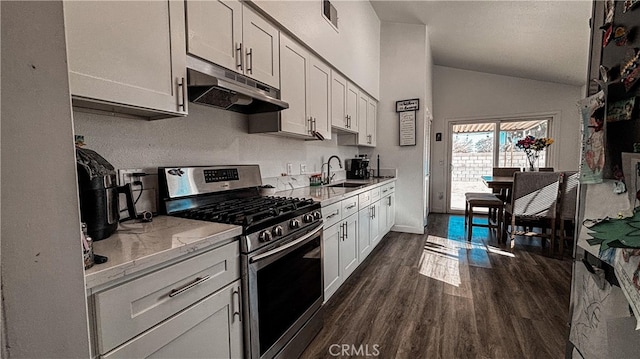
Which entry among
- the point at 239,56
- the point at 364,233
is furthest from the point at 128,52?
the point at 364,233

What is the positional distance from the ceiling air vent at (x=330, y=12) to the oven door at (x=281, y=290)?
2037mm

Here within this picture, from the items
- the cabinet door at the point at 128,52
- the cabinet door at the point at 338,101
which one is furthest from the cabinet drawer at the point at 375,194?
the cabinet door at the point at 128,52

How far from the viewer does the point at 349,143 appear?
3.64 meters

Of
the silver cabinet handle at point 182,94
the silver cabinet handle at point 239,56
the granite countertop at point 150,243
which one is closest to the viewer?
the granite countertop at point 150,243

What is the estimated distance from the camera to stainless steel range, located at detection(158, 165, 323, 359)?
4.21 ft

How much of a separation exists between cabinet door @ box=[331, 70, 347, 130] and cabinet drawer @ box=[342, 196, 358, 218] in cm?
81

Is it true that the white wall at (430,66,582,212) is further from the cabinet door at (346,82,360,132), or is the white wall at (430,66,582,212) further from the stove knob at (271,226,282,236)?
the stove knob at (271,226,282,236)

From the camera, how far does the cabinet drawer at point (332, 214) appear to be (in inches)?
80.4

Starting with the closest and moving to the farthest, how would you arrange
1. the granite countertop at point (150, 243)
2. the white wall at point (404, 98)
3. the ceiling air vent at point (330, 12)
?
the granite countertop at point (150, 243)
the ceiling air vent at point (330, 12)
the white wall at point (404, 98)

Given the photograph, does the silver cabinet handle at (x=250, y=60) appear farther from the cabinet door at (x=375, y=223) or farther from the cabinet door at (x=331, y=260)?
the cabinet door at (x=375, y=223)

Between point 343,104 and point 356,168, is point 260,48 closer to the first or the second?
point 343,104

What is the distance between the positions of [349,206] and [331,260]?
525 mm

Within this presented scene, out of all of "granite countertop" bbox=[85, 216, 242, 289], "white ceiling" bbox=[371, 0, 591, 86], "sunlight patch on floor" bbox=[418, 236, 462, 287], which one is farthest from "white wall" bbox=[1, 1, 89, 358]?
"white ceiling" bbox=[371, 0, 591, 86]

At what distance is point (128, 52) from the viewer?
110cm
